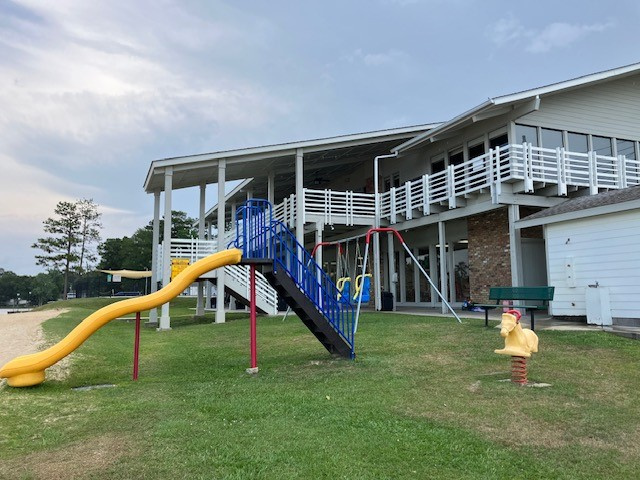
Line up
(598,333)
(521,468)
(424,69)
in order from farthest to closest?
(424,69)
(598,333)
(521,468)

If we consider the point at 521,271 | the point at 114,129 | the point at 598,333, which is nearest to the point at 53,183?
the point at 114,129

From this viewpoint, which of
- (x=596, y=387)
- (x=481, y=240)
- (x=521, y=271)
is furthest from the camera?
(x=481, y=240)

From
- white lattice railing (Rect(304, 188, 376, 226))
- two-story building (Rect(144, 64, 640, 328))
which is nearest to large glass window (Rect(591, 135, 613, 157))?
two-story building (Rect(144, 64, 640, 328))

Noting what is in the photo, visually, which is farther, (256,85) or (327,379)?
A: (256,85)

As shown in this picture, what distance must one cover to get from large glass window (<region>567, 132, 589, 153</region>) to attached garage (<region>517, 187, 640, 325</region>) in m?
4.57

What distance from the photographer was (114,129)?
17.7 meters

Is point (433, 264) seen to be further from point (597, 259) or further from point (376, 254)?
point (597, 259)

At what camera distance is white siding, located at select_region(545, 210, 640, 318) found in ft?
32.6

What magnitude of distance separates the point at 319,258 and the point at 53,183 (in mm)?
13208

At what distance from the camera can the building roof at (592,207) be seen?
391 inches

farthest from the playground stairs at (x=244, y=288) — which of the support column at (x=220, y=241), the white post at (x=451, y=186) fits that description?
the white post at (x=451, y=186)

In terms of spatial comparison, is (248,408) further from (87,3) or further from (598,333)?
(87,3)

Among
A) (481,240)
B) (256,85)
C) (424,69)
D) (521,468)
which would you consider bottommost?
(521,468)

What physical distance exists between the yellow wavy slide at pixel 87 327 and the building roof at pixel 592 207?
7.64 metres
